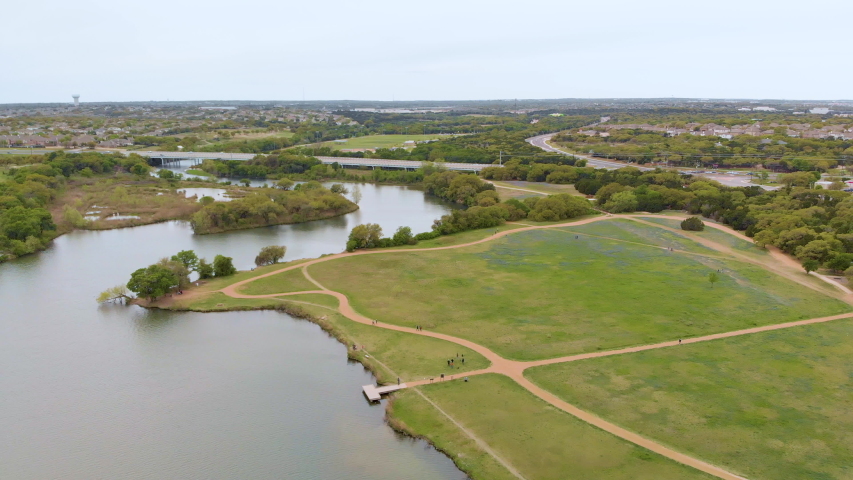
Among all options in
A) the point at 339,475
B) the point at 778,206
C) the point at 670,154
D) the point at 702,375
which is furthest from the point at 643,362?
the point at 670,154

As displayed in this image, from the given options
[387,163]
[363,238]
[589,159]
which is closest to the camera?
[363,238]

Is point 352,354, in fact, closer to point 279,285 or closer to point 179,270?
point 279,285

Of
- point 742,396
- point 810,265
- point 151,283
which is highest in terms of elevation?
point 151,283

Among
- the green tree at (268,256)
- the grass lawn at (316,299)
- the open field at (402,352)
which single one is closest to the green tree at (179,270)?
the green tree at (268,256)

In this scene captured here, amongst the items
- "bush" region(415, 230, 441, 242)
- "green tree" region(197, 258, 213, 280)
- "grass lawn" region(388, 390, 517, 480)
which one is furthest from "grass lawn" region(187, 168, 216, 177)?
"grass lawn" region(388, 390, 517, 480)

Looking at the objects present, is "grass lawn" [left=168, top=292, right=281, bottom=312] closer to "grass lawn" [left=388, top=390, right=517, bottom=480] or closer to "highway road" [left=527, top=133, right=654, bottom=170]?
"grass lawn" [left=388, top=390, right=517, bottom=480]

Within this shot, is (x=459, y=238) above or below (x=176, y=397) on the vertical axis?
above

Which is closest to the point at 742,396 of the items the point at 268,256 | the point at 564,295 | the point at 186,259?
the point at 564,295
